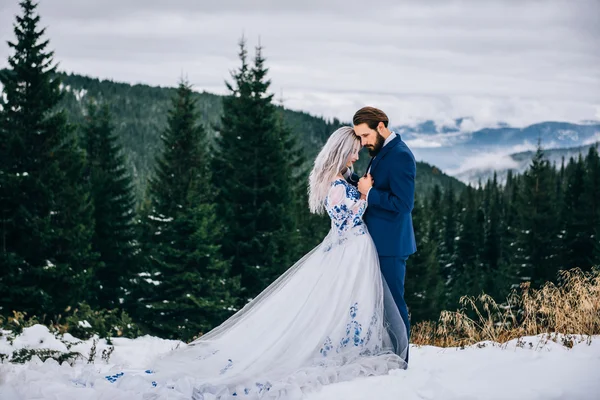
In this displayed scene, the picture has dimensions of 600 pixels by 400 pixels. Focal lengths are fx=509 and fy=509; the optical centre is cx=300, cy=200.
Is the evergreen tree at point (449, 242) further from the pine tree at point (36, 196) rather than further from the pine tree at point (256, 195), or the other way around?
the pine tree at point (36, 196)

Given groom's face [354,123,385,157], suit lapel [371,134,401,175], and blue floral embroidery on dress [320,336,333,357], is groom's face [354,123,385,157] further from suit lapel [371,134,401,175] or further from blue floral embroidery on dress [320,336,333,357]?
blue floral embroidery on dress [320,336,333,357]

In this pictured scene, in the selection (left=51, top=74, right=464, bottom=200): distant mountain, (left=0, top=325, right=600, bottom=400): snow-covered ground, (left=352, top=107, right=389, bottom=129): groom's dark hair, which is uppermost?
(left=51, top=74, right=464, bottom=200): distant mountain

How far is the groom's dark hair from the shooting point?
17.4 ft

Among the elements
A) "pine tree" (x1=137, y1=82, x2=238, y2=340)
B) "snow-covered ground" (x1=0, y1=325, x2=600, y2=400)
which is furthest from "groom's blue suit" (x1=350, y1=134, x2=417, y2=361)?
"pine tree" (x1=137, y1=82, x2=238, y2=340)

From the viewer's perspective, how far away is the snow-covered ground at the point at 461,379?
174 inches

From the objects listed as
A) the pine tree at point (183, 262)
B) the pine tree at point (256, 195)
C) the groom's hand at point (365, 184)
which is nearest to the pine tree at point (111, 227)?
the pine tree at point (183, 262)

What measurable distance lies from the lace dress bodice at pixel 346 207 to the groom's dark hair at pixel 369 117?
26.6 inches

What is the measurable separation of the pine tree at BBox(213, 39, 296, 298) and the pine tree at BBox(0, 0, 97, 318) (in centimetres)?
711

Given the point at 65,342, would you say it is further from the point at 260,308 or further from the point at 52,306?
the point at 52,306

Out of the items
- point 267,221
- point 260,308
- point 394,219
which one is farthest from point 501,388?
point 267,221

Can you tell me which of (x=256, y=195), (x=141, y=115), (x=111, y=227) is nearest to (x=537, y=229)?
(x=256, y=195)

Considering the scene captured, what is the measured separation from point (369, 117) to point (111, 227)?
1058 inches

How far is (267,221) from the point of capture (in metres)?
26.9

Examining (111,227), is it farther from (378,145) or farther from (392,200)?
(392,200)
